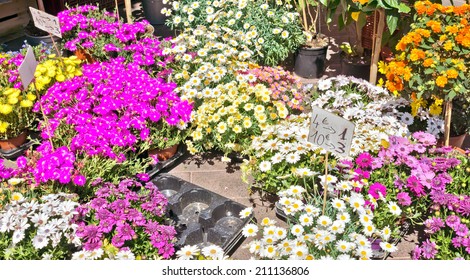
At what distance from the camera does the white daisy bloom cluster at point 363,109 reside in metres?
2.82

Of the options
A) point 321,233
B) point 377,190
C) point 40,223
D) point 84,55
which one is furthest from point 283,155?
point 84,55

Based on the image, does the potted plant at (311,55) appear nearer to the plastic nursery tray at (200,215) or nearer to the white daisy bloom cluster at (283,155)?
the white daisy bloom cluster at (283,155)

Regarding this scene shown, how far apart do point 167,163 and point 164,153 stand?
0.08 m

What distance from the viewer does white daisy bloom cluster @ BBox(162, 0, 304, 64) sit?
4441mm

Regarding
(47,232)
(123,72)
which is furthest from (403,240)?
(123,72)

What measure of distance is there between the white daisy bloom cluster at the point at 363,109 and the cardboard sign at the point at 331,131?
0.61 m

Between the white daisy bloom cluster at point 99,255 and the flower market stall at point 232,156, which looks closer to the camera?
the white daisy bloom cluster at point 99,255

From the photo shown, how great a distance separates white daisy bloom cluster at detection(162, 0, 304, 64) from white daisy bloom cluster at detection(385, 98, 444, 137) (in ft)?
4.79

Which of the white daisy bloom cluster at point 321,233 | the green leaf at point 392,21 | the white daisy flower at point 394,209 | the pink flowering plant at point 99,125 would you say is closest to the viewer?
the white daisy bloom cluster at point 321,233

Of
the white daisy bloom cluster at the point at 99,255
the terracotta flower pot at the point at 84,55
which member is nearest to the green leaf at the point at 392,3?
the white daisy bloom cluster at the point at 99,255

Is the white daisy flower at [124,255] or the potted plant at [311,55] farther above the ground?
the potted plant at [311,55]

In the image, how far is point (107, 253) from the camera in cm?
214
